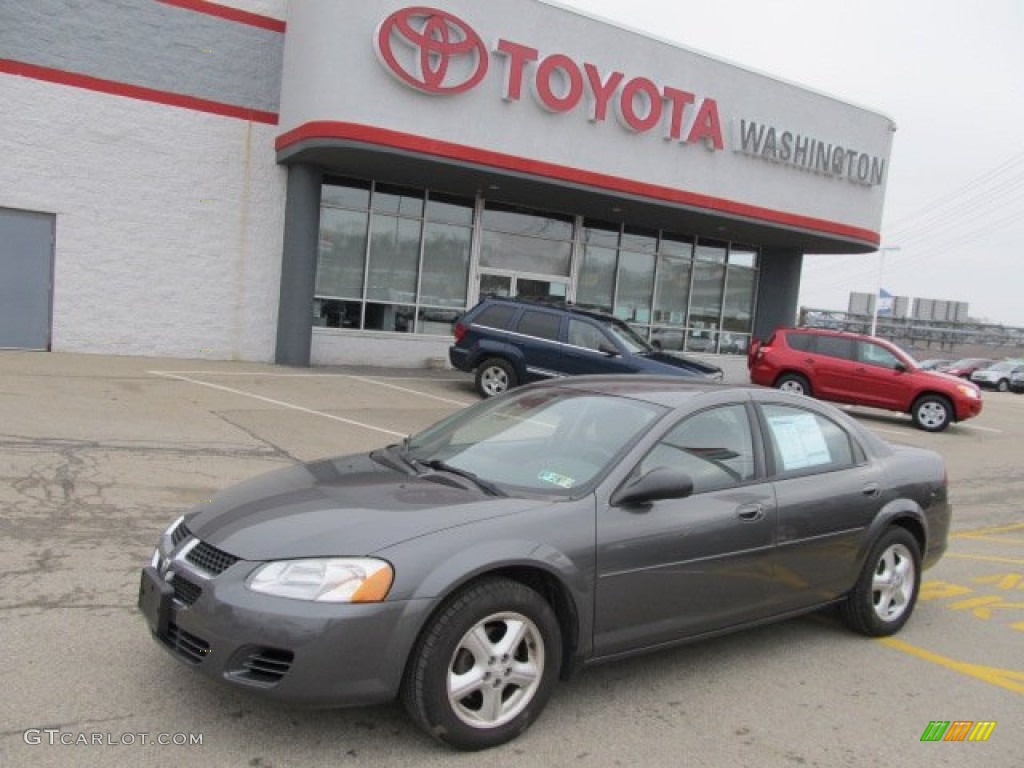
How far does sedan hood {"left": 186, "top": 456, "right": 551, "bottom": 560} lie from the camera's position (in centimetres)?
322

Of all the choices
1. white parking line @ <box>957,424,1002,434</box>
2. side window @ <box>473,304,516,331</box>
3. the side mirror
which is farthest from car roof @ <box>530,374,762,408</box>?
white parking line @ <box>957,424,1002,434</box>

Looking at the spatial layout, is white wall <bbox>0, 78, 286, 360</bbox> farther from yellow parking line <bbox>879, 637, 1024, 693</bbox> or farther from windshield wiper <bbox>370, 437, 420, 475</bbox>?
yellow parking line <bbox>879, 637, 1024, 693</bbox>

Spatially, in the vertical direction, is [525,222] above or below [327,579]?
above

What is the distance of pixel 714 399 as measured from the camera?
4.38 meters

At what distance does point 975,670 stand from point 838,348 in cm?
1304

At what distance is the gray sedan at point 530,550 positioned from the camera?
306 cm

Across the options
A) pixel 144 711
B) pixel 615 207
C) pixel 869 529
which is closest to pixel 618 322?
pixel 615 207

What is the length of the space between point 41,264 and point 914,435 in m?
15.5

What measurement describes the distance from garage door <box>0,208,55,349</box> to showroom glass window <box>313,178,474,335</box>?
4663 millimetres

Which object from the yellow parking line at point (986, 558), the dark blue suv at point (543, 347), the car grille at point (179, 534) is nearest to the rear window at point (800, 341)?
the dark blue suv at point (543, 347)

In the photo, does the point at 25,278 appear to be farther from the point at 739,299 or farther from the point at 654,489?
the point at 739,299

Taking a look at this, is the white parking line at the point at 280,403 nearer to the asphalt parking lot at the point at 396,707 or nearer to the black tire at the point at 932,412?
the asphalt parking lot at the point at 396,707

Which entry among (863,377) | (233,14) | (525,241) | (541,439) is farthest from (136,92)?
(863,377)

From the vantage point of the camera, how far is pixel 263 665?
3.02m
